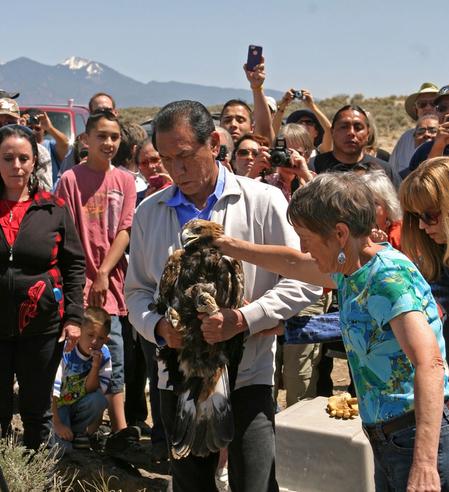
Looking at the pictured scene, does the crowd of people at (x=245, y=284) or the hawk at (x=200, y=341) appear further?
the hawk at (x=200, y=341)

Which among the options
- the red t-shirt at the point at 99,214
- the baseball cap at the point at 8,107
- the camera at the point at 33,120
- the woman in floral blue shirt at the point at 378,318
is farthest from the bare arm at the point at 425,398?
the camera at the point at 33,120

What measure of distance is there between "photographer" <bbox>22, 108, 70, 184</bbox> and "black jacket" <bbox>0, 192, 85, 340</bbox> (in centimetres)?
298

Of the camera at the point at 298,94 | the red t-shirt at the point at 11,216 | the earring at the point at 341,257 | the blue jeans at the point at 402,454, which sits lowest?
the blue jeans at the point at 402,454

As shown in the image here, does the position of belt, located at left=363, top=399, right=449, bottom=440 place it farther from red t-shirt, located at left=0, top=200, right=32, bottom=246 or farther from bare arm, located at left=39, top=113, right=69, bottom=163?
bare arm, located at left=39, top=113, right=69, bottom=163

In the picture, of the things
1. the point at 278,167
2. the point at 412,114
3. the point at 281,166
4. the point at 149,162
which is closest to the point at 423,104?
the point at 412,114

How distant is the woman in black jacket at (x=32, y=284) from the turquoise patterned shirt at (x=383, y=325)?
2.41m

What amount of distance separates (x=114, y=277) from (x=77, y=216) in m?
0.50

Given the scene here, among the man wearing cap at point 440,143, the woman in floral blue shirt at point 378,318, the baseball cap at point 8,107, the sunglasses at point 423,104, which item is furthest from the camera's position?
the sunglasses at point 423,104

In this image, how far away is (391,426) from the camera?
2.70 metres

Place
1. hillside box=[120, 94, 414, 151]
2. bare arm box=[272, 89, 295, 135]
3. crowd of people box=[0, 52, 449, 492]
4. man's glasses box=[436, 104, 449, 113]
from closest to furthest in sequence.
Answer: crowd of people box=[0, 52, 449, 492] < man's glasses box=[436, 104, 449, 113] < bare arm box=[272, 89, 295, 135] < hillside box=[120, 94, 414, 151]

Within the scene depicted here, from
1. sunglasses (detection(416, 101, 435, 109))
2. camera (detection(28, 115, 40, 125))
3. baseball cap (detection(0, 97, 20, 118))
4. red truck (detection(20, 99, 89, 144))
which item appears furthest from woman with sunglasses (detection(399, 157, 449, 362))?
red truck (detection(20, 99, 89, 144))

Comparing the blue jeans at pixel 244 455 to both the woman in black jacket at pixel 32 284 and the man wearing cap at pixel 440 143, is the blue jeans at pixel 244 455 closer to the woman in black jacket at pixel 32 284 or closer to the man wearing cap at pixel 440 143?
the woman in black jacket at pixel 32 284

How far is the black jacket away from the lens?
15.3 feet

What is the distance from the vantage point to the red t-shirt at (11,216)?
468cm
